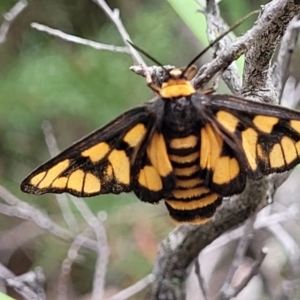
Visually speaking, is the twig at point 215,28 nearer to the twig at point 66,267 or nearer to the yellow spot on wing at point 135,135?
the yellow spot on wing at point 135,135

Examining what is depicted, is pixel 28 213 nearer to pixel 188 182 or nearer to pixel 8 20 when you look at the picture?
pixel 8 20

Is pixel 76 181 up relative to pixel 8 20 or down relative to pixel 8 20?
down

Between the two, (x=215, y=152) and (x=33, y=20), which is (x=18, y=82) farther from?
(x=215, y=152)

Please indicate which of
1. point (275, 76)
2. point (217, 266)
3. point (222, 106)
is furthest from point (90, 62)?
point (222, 106)

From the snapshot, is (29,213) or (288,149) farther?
(29,213)

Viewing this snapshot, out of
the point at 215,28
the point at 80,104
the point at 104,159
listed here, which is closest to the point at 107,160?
the point at 104,159

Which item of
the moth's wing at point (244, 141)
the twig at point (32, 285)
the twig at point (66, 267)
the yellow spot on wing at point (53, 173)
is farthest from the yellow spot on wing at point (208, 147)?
the twig at point (66, 267)

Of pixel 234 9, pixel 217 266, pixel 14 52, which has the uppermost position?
pixel 14 52
